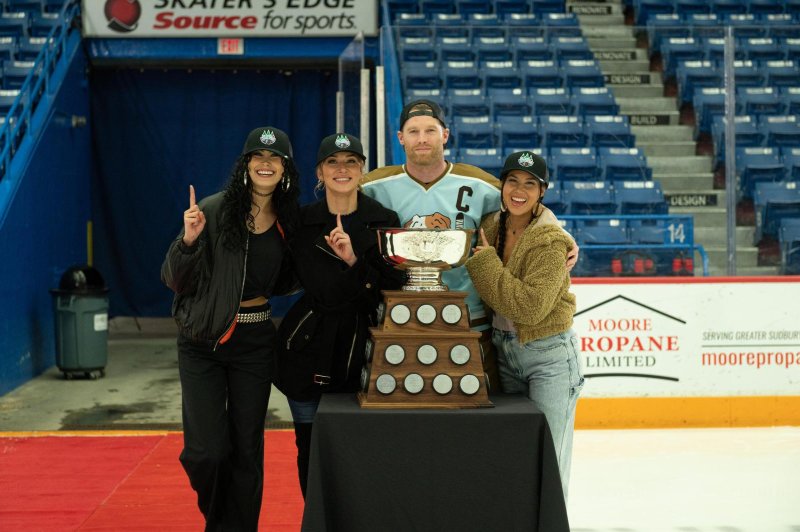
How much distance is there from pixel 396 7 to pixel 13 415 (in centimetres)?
751

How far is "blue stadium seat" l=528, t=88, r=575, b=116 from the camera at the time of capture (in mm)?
9188

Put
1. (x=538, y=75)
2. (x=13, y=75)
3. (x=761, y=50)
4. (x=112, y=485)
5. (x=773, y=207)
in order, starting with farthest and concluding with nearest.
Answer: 1. (x=13, y=75)
2. (x=538, y=75)
3. (x=761, y=50)
4. (x=773, y=207)
5. (x=112, y=485)

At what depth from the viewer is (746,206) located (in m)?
7.23

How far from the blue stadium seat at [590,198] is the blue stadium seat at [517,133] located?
35.4 inches

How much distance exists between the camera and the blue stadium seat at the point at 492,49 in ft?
30.8

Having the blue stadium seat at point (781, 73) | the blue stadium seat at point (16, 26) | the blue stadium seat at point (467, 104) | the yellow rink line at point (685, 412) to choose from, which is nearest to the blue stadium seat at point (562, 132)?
the blue stadium seat at point (467, 104)

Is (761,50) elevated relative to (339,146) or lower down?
elevated

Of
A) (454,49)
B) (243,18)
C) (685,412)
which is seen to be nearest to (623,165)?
(454,49)

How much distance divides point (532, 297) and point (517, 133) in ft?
19.0

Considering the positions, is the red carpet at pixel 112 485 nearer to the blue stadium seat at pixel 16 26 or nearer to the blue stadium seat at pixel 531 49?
the blue stadium seat at pixel 531 49

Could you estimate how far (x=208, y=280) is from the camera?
140 inches

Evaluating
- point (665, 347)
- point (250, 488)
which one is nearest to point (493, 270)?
point (250, 488)

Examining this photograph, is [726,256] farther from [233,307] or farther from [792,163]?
[233,307]

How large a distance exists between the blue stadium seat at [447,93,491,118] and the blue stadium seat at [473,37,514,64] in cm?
60
